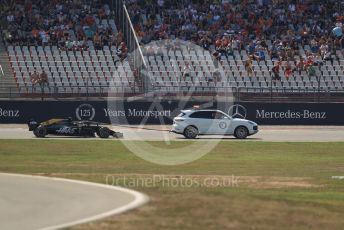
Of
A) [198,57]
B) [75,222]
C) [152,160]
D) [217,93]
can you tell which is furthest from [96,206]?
[198,57]

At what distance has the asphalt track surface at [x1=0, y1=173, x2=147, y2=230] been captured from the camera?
48.0ft

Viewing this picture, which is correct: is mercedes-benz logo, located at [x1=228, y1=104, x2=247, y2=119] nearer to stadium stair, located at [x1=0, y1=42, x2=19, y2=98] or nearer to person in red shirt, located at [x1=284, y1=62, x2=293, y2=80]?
person in red shirt, located at [x1=284, y1=62, x2=293, y2=80]

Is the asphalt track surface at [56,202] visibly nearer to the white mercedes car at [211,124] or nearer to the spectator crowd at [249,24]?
the white mercedes car at [211,124]

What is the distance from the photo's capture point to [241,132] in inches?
1631

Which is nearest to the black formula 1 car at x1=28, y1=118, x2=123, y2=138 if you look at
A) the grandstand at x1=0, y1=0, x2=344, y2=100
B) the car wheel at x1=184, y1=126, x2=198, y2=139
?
the car wheel at x1=184, y1=126, x2=198, y2=139

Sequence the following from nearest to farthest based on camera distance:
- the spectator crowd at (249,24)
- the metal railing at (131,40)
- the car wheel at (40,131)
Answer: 1. the car wheel at (40,131)
2. the metal railing at (131,40)
3. the spectator crowd at (249,24)

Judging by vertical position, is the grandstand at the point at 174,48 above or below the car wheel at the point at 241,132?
above

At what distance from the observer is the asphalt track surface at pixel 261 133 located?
4056cm

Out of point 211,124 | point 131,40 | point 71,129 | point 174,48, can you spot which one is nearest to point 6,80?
point 131,40

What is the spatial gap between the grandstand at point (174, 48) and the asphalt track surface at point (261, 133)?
306cm

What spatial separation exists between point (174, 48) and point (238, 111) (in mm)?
7135

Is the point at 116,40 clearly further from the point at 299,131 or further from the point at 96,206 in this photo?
the point at 96,206

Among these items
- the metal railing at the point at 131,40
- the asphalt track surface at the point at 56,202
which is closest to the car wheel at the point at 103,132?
the metal railing at the point at 131,40

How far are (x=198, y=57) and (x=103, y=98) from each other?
763 centimetres
